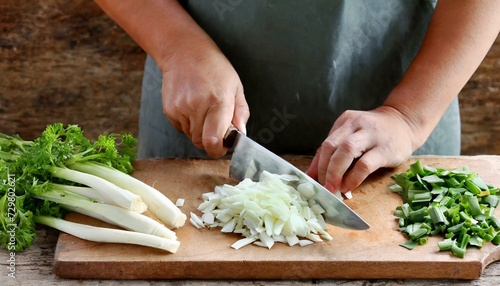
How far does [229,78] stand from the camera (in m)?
2.05

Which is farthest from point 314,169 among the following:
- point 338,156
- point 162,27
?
point 162,27

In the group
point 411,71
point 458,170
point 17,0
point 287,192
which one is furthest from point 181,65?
point 17,0

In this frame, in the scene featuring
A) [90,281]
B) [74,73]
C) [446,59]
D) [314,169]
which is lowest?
[74,73]

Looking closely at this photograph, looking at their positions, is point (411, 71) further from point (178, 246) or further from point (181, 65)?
point (178, 246)

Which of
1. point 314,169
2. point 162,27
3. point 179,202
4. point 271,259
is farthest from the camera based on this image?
point 162,27

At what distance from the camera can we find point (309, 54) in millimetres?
2182

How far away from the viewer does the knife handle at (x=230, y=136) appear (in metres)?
2.01

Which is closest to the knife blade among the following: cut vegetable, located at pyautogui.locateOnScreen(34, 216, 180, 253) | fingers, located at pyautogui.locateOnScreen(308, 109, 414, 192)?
fingers, located at pyautogui.locateOnScreen(308, 109, 414, 192)

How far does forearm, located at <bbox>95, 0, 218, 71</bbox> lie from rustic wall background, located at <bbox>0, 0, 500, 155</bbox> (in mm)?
1170

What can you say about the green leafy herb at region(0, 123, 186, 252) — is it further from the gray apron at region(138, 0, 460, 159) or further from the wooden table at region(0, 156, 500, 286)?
the gray apron at region(138, 0, 460, 159)

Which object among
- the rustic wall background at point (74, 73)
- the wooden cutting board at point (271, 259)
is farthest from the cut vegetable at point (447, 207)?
the rustic wall background at point (74, 73)

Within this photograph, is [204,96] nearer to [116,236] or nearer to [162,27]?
[162,27]

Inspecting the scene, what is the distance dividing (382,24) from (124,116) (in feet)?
5.32

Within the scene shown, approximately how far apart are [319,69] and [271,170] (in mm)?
400
